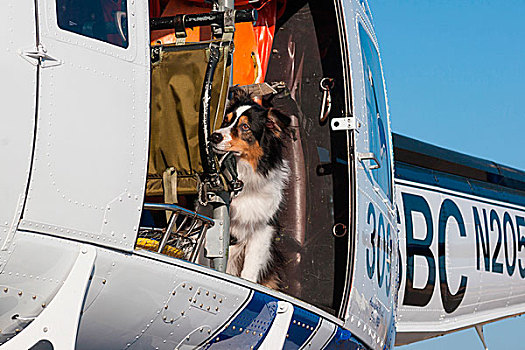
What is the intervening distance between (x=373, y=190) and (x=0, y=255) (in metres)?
2.62

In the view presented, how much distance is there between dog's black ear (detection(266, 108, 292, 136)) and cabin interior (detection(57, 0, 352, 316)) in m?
0.09

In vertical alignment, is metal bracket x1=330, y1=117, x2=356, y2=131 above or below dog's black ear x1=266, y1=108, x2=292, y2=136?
below

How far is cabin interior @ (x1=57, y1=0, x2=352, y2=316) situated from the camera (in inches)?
143

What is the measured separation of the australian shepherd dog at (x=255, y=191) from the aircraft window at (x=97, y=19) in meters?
1.53

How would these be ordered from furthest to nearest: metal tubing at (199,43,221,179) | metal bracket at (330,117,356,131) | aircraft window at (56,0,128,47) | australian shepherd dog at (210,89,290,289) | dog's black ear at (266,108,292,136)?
dog's black ear at (266,108,292,136), australian shepherd dog at (210,89,290,289), metal bracket at (330,117,356,131), metal tubing at (199,43,221,179), aircraft window at (56,0,128,47)

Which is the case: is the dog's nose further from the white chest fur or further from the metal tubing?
the metal tubing

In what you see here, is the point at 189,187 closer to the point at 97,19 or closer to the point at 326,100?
the point at 97,19

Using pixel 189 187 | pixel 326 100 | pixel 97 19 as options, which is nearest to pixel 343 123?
pixel 326 100

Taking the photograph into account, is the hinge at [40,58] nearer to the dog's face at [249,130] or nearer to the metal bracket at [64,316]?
the metal bracket at [64,316]

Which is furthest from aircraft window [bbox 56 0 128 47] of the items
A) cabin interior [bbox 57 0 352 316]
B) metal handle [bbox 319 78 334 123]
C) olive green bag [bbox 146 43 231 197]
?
metal handle [bbox 319 78 334 123]

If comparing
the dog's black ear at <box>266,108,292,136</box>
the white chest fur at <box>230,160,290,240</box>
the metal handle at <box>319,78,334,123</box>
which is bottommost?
Result: the white chest fur at <box>230,160,290,240</box>

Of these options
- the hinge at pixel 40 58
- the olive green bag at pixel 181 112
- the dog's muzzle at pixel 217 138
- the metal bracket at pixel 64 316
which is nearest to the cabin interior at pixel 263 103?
the olive green bag at pixel 181 112

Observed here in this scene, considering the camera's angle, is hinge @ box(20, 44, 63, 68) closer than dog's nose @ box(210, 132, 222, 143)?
Yes

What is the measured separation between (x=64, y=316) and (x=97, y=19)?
1.06 metres
